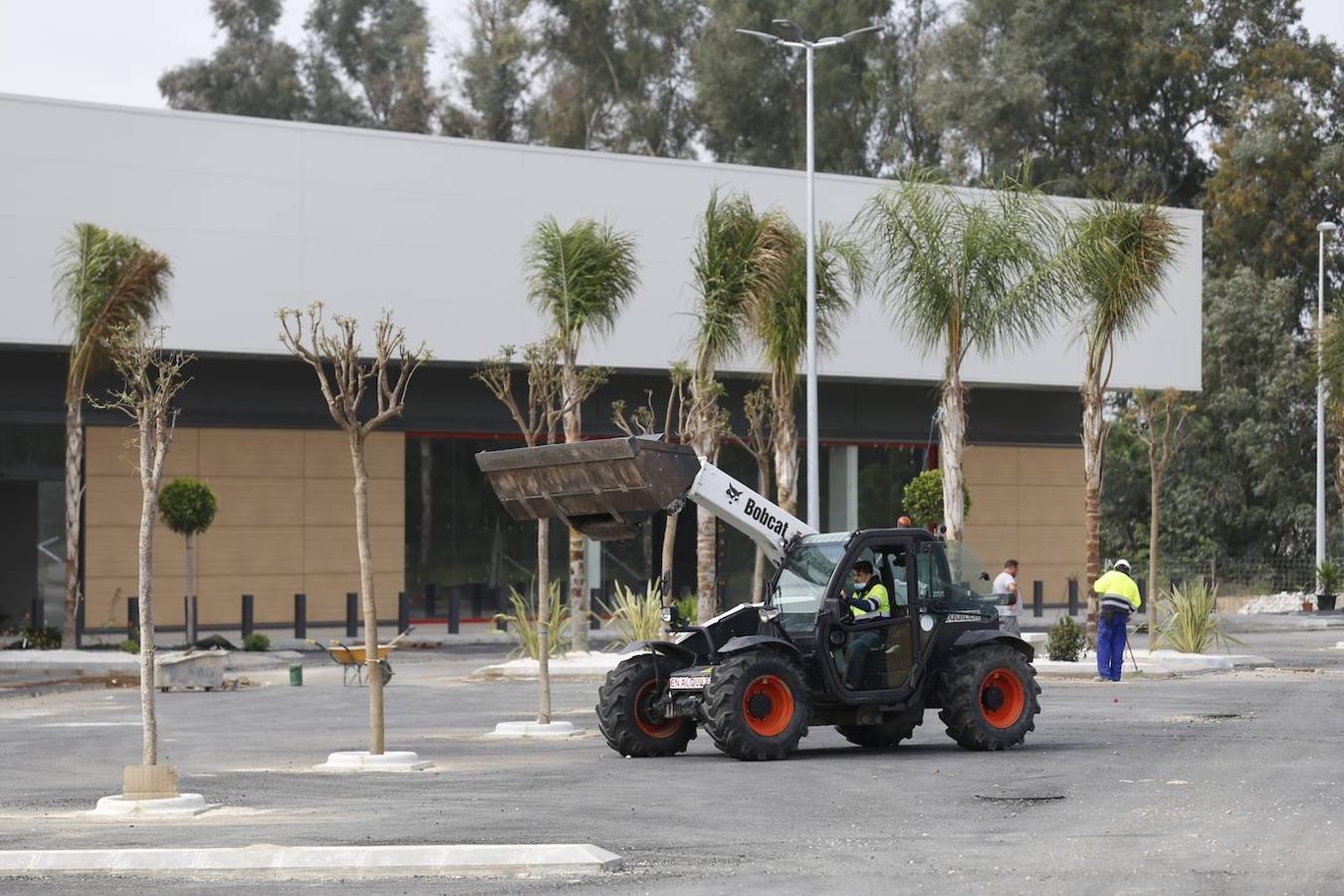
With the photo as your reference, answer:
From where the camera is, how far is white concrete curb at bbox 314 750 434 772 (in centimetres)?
1656

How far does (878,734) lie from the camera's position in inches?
708

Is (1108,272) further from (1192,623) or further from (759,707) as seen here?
(759,707)

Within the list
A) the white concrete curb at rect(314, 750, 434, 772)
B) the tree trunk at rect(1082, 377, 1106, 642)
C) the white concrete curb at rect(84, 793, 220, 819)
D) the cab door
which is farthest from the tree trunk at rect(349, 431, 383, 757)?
the tree trunk at rect(1082, 377, 1106, 642)

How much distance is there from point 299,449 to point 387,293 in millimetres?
3979

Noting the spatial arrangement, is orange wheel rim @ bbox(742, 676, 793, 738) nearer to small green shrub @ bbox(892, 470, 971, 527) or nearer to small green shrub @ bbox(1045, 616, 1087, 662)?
small green shrub @ bbox(1045, 616, 1087, 662)

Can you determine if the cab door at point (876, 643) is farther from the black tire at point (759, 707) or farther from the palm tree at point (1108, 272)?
the palm tree at point (1108, 272)

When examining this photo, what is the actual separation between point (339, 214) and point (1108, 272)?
A: 1614 centimetres

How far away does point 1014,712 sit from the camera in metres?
17.5

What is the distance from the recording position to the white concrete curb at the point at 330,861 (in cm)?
1070

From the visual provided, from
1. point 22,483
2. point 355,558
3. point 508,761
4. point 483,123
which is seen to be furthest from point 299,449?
point 483,123

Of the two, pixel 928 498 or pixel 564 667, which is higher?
pixel 928 498

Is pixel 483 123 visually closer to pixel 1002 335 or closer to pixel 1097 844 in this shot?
pixel 1002 335

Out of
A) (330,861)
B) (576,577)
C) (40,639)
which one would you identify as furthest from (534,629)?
(330,861)

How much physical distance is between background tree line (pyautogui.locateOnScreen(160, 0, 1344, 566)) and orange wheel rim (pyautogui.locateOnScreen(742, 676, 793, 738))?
43531 millimetres
